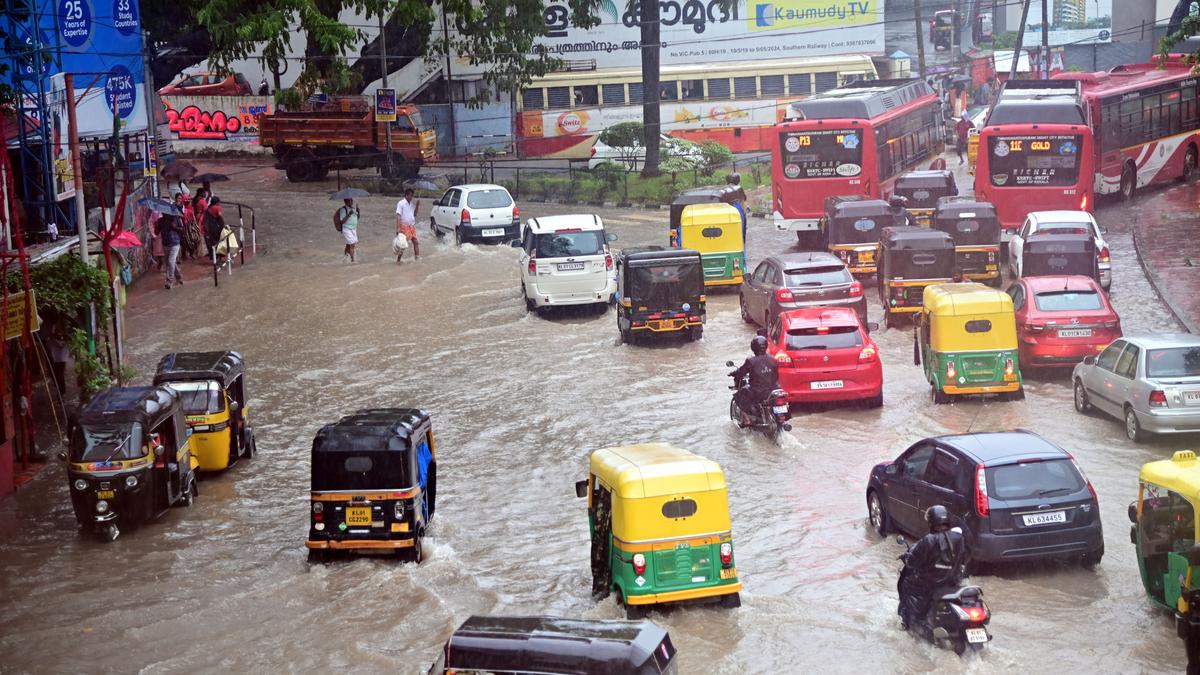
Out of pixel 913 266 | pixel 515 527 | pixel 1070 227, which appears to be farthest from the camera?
pixel 1070 227

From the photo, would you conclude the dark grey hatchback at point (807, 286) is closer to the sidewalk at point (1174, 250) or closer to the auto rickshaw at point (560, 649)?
the sidewalk at point (1174, 250)

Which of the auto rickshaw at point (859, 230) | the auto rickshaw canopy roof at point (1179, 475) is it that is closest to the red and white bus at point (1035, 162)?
the auto rickshaw at point (859, 230)

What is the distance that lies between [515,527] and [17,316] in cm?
779

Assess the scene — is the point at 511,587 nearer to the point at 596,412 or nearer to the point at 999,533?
the point at 999,533

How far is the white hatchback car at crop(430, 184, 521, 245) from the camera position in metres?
38.0

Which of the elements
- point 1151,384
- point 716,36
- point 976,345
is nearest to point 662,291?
point 976,345

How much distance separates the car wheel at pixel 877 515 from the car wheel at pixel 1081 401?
5746 millimetres

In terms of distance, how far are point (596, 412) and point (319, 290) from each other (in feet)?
42.9

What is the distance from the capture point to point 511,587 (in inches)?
602

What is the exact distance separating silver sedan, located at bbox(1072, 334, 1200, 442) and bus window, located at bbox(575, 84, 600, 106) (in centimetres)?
4090

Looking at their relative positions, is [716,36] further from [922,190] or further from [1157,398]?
[1157,398]

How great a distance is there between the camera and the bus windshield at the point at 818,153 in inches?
1422

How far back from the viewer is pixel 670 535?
1337cm

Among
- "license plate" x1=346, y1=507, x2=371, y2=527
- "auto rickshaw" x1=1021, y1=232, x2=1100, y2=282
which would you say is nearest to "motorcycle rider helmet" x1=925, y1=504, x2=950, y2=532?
"license plate" x1=346, y1=507, x2=371, y2=527
